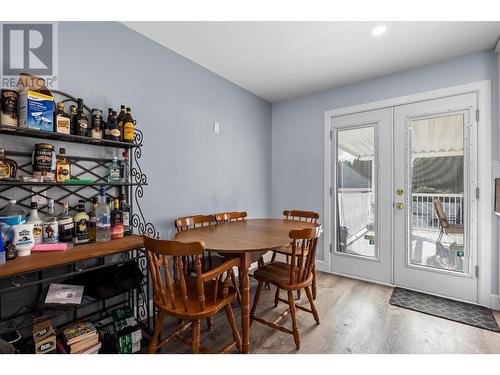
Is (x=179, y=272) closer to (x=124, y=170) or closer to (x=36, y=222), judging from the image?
(x=36, y=222)

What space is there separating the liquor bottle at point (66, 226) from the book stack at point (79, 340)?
1.83ft

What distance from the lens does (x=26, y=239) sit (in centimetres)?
129

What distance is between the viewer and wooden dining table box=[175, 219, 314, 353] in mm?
→ 1522

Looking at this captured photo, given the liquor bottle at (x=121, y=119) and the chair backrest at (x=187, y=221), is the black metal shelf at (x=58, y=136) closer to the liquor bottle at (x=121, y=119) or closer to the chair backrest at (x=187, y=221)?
the liquor bottle at (x=121, y=119)

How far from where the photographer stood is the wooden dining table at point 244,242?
1.52 m

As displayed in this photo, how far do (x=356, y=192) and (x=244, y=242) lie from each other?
2.10 metres

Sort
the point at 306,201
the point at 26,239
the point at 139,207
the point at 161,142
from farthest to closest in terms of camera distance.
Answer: the point at 306,201
the point at 161,142
the point at 139,207
the point at 26,239

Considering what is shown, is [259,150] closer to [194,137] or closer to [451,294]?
[194,137]

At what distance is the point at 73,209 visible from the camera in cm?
168

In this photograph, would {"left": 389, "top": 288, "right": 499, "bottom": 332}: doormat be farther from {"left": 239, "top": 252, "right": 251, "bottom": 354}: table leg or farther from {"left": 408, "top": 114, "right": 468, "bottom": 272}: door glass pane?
{"left": 239, "top": 252, "right": 251, "bottom": 354}: table leg

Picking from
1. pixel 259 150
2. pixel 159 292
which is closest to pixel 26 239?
pixel 159 292

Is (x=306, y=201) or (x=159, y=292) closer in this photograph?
(x=159, y=292)
